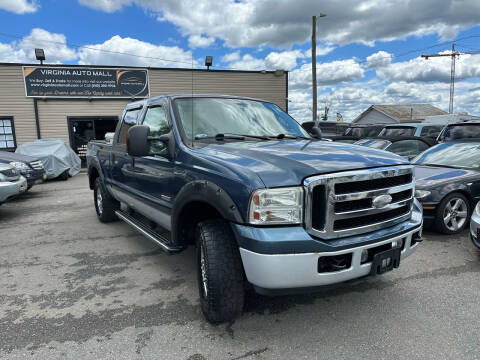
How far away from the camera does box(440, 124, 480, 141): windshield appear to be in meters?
7.48

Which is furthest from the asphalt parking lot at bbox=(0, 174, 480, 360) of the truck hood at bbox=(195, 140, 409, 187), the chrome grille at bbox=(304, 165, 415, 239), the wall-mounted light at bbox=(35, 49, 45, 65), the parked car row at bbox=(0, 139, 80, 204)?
the wall-mounted light at bbox=(35, 49, 45, 65)

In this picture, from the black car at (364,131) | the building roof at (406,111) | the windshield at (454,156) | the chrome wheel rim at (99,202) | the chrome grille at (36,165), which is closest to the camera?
the windshield at (454,156)

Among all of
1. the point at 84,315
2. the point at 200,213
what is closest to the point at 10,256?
the point at 84,315

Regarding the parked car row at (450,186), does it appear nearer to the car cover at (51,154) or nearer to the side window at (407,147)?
the side window at (407,147)

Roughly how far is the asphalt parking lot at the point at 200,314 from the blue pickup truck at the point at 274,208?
35cm

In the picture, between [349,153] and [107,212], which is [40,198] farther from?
[349,153]

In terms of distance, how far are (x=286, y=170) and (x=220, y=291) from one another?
1.01 meters

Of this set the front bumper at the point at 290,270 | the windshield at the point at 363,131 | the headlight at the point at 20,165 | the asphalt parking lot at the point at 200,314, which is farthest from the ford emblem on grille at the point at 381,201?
the windshield at the point at 363,131

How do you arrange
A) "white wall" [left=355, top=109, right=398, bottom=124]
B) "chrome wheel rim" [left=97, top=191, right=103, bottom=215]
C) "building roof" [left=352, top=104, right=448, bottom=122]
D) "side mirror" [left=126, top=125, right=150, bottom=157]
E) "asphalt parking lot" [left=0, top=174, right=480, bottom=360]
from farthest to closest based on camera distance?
"white wall" [left=355, top=109, right=398, bottom=124] → "building roof" [left=352, top=104, right=448, bottom=122] → "chrome wheel rim" [left=97, top=191, right=103, bottom=215] → "side mirror" [left=126, top=125, right=150, bottom=157] → "asphalt parking lot" [left=0, top=174, right=480, bottom=360]

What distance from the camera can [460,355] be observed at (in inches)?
92.8

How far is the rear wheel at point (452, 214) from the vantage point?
484 centimetres

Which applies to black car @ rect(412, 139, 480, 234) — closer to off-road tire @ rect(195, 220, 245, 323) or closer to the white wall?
off-road tire @ rect(195, 220, 245, 323)

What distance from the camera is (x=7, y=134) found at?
602 inches

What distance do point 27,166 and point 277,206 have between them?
8.59 metres
